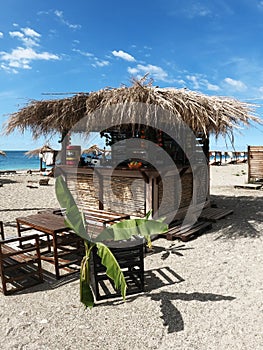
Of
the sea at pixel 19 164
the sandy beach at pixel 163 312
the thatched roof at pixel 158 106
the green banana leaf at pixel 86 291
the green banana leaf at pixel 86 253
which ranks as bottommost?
the sandy beach at pixel 163 312

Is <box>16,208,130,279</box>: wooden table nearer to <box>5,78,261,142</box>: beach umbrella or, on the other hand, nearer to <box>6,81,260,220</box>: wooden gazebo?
<box>6,81,260,220</box>: wooden gazebo

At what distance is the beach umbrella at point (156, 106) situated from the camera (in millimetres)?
6012

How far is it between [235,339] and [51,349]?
173 centimetres

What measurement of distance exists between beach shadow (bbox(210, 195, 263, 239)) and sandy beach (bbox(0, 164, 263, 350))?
1.16m

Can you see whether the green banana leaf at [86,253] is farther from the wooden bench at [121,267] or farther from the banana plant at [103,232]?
the wooden bench at [121,267]

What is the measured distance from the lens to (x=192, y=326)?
304 cm

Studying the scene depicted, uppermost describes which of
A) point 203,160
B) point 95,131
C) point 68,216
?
point 95,131

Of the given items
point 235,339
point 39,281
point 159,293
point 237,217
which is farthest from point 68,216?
point 237,217

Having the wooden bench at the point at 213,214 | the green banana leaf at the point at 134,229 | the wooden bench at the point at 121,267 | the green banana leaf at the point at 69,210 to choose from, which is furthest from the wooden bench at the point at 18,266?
the wooden bench at the point at 213,214

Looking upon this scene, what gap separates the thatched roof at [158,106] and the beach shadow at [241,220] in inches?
86.2

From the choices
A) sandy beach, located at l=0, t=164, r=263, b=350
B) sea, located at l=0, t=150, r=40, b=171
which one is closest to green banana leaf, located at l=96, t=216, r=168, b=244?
sandy beach, located at l=0, t=164, r=263, b=350

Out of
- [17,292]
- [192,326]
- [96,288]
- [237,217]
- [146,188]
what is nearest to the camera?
[192,326]

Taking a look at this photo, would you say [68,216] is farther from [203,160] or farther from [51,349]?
[203,160]

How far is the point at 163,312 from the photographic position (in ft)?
10.9
